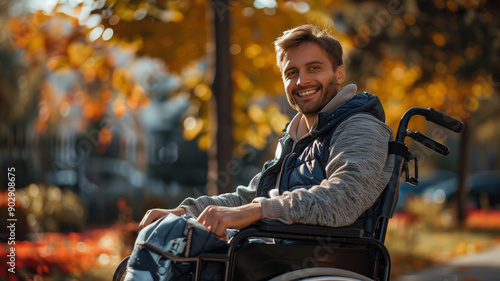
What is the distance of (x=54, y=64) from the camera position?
6.43 metres

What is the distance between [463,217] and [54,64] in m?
8.47

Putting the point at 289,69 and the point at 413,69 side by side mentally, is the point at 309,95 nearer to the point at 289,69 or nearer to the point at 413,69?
the point at 289,69

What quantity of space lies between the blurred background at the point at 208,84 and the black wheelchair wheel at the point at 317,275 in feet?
5.92

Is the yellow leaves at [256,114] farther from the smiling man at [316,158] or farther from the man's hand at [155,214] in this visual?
the man's hand at [155,214]

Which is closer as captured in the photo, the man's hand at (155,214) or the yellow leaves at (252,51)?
the man's hand at (155,214)

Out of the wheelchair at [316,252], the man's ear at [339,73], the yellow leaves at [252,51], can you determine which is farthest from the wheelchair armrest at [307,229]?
the yellow leaves at [252,51]

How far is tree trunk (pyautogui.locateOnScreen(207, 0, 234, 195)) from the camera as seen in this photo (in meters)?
5.13

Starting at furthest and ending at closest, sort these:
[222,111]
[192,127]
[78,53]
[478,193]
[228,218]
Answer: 1. [478,193]
2. [78,53]
3. [192,127]
4. [222,111]
5. [228,218]

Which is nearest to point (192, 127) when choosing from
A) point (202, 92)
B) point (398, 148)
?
point (202, 92)

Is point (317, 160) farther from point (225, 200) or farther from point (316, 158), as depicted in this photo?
point (225, 200)

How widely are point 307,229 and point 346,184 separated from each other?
21 centimetres

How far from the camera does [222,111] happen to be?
517 centimetres

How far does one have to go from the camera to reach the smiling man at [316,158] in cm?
214

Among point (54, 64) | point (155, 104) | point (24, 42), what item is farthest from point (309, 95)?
point (155, 104)
